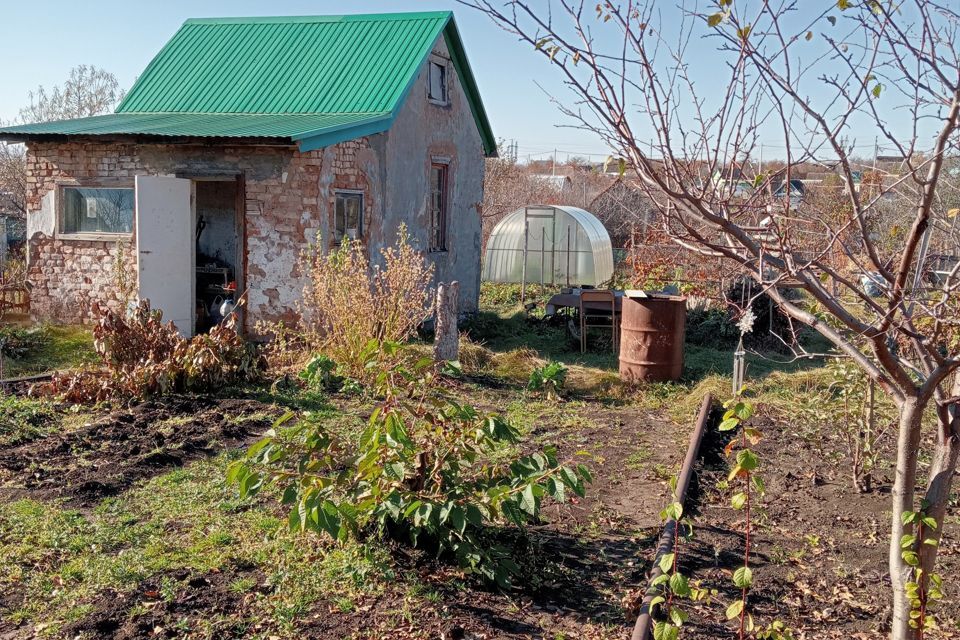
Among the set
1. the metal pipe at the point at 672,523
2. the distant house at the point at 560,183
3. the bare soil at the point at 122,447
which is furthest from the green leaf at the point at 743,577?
the distant house at the point at 560,183

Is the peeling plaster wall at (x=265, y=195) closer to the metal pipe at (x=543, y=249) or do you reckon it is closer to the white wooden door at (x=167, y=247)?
the white wooden door at (x=167, y=247)

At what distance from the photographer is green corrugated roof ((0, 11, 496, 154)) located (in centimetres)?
1210

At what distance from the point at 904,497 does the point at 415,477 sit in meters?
2.34

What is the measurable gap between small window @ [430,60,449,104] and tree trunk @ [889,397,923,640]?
1143 cm

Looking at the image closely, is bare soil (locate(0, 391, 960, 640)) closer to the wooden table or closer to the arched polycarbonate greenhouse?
the wooden table

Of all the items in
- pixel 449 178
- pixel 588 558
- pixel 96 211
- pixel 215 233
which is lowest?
pixel 588 558

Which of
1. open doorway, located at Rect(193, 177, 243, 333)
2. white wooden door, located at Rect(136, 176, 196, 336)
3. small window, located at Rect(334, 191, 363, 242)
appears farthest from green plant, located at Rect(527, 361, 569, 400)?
open doorway, located at Rect(193, 177, 243, 333)

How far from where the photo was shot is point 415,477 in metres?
4.67

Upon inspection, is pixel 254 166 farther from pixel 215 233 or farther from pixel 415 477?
pixel 415 477

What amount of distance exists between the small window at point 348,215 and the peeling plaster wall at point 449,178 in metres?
0.30

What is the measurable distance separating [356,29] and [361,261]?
6258mm

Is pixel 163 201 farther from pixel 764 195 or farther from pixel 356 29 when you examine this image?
pixel 764 195

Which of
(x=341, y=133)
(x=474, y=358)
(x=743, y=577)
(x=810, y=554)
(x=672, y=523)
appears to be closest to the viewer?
(x=743, y=577)

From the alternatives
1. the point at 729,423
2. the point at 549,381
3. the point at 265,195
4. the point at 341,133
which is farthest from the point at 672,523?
the point at 265,195
